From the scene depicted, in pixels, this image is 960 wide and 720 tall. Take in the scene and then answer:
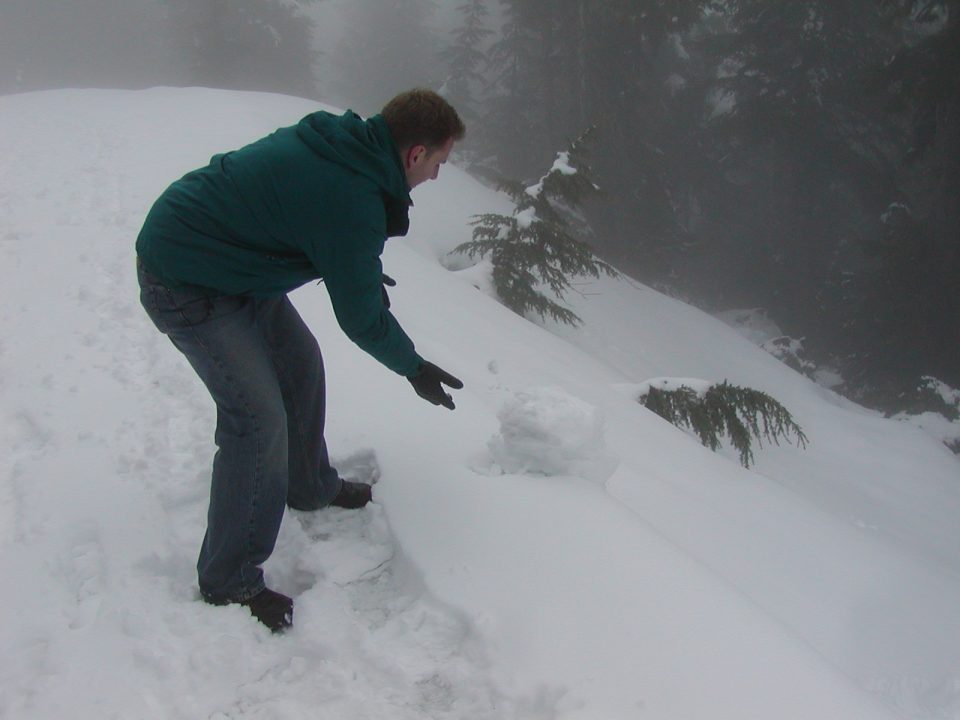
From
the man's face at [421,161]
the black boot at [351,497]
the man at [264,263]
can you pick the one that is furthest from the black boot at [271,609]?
the man's face at [421,161]

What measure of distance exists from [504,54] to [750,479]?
22.7 metres

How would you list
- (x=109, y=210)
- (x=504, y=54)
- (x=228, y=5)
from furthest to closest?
(x=228, y=5), (x=504, y=54), (x=109, y=210)

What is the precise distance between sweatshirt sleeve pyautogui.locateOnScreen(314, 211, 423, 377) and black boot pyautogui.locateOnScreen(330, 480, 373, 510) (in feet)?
2.72

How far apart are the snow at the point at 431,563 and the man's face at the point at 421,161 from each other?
3.88 feet

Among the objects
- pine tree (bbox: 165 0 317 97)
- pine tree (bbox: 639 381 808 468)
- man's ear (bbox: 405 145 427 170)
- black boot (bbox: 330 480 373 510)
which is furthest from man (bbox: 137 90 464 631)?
pine tree (bbox: 165 0 317 97)

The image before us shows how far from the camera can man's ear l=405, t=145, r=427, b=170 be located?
6.36 feet

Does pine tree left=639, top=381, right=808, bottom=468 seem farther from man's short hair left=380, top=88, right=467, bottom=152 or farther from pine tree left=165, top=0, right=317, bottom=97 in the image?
pine tree left=165, top=0, right=317, bottom=97

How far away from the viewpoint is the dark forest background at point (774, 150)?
560 inches


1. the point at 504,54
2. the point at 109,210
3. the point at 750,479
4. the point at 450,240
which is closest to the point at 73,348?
the point at 109,210

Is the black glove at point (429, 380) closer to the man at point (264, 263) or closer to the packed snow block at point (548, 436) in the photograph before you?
the man at point (264, 263)

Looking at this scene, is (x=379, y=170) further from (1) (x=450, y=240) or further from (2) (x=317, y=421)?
(1) (x=450, y=240)

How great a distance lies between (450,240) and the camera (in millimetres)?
11406

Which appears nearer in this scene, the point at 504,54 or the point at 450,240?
the point at 450,240

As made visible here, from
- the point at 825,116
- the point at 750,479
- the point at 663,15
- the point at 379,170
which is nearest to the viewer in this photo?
the point at 379,170
